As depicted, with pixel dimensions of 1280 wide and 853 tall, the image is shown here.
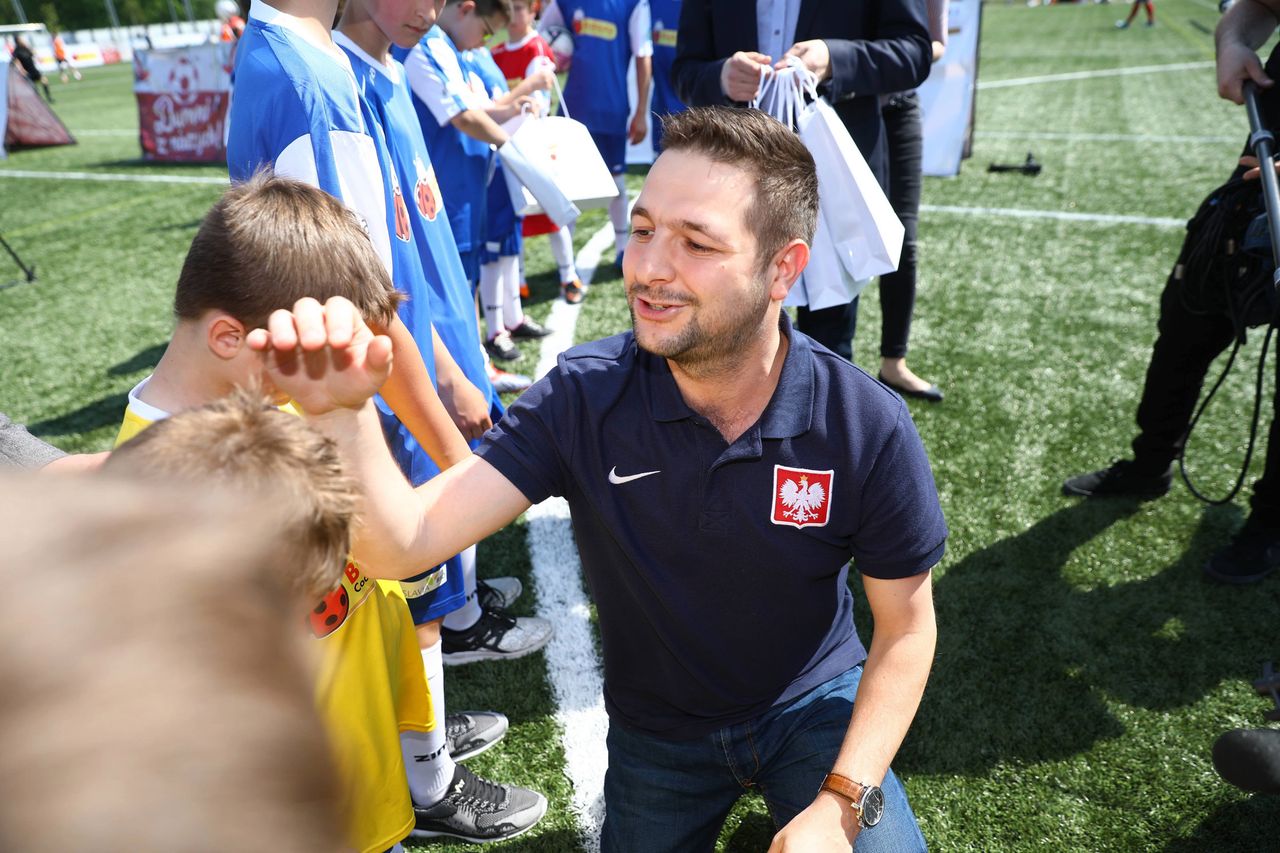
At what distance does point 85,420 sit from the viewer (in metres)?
4.99

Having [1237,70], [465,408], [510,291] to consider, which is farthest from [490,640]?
[1237,70]

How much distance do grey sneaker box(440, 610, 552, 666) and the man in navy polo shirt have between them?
1122 millimetres

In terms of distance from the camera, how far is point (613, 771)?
6.95 feet

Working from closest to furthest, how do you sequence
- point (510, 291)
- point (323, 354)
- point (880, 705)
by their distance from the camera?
point (323, 354) < point (880, 705) < point (510, 291)

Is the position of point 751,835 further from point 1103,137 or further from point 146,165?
point 146,165

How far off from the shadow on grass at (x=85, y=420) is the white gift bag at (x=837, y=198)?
155 inches

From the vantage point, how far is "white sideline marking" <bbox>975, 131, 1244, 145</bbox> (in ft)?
33.6

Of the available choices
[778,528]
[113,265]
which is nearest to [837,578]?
[778,528]

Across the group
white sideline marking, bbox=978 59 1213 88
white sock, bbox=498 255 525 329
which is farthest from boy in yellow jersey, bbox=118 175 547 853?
white sideline marking, bbox=978 59 1213 88

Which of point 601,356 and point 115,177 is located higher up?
point 601,356

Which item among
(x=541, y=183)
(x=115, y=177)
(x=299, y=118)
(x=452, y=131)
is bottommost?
(x=115, y=177)

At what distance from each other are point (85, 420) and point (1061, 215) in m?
7.67

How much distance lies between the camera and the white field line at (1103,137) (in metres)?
10.2

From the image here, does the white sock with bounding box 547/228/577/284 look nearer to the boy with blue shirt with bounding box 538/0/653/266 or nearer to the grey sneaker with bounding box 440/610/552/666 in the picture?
the boy with blue shirt with bounding box 538/0/653/266
